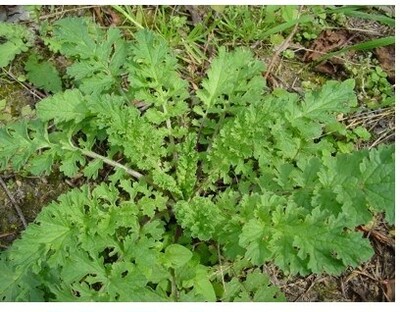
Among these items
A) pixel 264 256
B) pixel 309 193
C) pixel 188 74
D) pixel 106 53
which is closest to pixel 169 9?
pixel 188 74

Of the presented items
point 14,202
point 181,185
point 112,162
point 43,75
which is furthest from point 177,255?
point 43,75

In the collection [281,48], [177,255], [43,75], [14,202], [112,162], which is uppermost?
[43,75]

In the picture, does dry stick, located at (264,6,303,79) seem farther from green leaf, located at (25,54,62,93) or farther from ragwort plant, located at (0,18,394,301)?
green leaf, located at (25,54,62,93)

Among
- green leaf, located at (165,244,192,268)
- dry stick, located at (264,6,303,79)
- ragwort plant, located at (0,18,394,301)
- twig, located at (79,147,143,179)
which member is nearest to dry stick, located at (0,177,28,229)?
ragwort plant, located at (0,18,394,301)

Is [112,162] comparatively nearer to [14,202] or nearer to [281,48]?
[14,202]

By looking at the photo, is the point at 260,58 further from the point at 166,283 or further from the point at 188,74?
the point at 166,283

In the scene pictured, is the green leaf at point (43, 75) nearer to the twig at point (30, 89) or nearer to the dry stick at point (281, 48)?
the twig at point (30, 89)

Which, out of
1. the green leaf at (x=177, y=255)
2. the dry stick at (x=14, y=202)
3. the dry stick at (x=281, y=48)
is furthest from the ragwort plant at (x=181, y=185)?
the dry stick at (x=281, y=48)


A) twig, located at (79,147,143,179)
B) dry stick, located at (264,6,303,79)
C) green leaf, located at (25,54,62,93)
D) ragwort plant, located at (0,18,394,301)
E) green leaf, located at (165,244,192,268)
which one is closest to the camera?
ragwort plant, located at (0,18,394,301)
